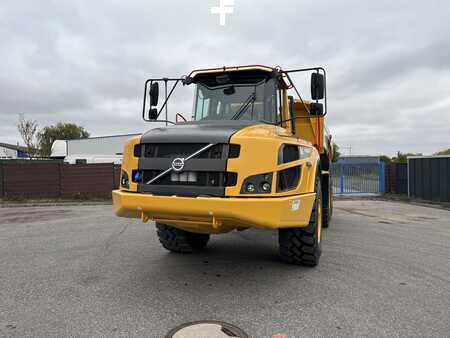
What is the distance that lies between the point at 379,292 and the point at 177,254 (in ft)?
9.54

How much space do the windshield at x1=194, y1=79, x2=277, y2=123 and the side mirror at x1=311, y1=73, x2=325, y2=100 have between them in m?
0.51

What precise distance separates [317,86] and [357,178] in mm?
15193

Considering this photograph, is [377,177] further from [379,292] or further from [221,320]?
[221,320]

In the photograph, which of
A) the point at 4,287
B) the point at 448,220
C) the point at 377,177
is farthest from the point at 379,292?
the point at 377,177

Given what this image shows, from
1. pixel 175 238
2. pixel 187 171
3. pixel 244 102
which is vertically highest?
pixel 244 102

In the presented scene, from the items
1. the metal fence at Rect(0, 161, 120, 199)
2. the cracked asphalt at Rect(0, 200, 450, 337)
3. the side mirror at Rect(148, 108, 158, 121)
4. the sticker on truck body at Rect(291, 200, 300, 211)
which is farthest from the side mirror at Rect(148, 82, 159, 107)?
the metal fence at Rect(0, 161, 120, 199)

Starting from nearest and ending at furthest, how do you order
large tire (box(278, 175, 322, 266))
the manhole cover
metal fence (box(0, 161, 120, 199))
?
the manhole cover
large tire (box(278, 175, 322, 266))
metal fence (box(0, 161, 120, 199))

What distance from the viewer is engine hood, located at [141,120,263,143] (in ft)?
12.5

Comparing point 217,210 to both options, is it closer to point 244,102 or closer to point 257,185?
point 257,185

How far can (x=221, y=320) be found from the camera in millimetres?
3408

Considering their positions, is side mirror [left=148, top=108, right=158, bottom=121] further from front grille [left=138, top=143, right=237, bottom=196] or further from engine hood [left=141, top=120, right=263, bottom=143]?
front grille [left=138, top=143, right=237, bottom=196]

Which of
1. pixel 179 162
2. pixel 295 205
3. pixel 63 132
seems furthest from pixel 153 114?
pixel 63 132

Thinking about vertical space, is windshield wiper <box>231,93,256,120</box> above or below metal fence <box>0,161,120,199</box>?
above

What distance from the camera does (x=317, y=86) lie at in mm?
4562
